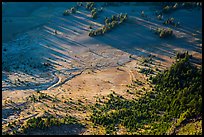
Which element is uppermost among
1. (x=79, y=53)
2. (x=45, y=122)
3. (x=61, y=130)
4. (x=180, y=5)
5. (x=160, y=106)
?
(x=180, y=5)

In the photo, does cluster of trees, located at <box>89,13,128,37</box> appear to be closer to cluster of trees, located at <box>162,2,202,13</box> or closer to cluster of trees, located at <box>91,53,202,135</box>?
cluster of trees, located at <box>162,2,202,13</box>

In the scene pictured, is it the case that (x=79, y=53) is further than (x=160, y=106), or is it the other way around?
(x=79, y=53)

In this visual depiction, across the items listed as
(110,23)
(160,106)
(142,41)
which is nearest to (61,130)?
(160,106)

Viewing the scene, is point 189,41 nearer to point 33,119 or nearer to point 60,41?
point 60,41

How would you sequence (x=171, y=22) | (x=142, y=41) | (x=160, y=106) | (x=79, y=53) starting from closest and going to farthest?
(x=160, y=106), (x=79, y=53), (x=142, y=41), (x=171, y=22)

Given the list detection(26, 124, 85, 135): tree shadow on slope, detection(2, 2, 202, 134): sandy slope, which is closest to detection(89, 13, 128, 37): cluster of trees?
detection(2, 2, 202, 134): sandy slope

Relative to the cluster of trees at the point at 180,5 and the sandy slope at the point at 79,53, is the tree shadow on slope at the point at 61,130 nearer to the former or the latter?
the sandy slope at the point at 79,53

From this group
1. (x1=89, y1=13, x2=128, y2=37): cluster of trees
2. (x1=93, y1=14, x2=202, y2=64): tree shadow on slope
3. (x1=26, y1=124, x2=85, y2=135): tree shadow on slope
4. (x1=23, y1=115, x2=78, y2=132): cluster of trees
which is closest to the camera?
(x1=26, y1=124, x2=85, y2=135): tree shadow on slope

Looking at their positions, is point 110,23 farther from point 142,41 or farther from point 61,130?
point 61,130
